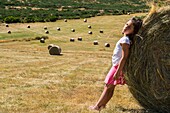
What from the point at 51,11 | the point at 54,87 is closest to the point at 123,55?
the point at 54,87

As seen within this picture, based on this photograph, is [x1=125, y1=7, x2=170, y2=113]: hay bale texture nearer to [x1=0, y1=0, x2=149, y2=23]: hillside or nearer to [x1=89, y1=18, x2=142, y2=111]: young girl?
[x1=89, y1=18, x2=142, y2=111]: young girl

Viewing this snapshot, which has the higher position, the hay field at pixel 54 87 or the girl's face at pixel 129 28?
the girl's face at pixel 129 28

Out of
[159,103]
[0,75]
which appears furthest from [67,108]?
[0,75]

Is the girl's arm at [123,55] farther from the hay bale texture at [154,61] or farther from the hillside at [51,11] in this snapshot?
the hillside at [51,11]

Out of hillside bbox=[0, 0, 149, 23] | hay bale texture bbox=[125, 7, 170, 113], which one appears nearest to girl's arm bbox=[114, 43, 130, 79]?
hay bale texture bbox=[125, 7, 170, 113]

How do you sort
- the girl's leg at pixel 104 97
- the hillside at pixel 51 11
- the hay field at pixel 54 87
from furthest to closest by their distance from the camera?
the hillside at pixel 51 11, the hay field at pixel 54 87, the girl's leg at pixel 104 97

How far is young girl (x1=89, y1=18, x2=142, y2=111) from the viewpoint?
812 centimetres

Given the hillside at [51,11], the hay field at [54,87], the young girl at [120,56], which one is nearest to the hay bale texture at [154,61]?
the young girl at [120,56]

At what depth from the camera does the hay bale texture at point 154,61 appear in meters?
8.02

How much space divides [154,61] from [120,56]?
0.73m

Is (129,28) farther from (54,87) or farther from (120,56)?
(54,87)

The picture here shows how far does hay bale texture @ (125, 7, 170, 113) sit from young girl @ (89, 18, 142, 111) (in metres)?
0.15

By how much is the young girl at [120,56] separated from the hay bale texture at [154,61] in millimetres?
149

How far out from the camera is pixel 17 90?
10344 millimetres
